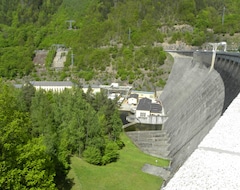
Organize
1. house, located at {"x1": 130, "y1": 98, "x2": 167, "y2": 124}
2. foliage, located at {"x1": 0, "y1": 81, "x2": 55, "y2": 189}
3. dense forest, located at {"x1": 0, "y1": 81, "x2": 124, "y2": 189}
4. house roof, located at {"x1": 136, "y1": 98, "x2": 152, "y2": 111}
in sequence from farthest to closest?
1. house roof, located at {"x1": 136, "y1": 98, "x2": 152, "y2": 111}
2. house, located at {"x1": 130, "y1": 98, "x2": 167, "y2": 124}
3. dense forest, located at {"x1": 0, "y1": 81, "x2": 124, "y2": 189}
4. foliage, located at {"x1": 0, "y1": 81, "x2": 55, "y2": 189}

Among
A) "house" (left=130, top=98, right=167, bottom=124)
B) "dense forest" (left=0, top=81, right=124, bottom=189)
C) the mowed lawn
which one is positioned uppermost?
"dense forest" (left=0, top=81, right=124, bottom=189)

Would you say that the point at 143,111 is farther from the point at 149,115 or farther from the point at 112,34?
the point at 112,34

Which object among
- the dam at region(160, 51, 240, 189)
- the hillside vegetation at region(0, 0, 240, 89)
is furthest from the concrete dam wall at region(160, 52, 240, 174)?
the hillside vegetation at region(0, 0, 240, 89)

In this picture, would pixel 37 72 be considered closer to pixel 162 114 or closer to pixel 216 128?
pixel 162 114

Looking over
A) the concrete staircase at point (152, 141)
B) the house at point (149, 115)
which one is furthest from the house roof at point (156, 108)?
the concrete staircase at point (152, 141)

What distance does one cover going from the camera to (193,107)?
2236cm

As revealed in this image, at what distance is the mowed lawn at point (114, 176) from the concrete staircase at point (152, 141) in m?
1.96

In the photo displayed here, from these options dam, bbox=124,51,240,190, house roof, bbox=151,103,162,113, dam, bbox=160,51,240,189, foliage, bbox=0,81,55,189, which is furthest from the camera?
house roof, bbox=151,103,162,113

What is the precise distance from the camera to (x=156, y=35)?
177 ft

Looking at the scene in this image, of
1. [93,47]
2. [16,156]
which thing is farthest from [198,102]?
[93,47]

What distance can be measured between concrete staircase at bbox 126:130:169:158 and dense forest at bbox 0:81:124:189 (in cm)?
235

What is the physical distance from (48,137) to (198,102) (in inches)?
518

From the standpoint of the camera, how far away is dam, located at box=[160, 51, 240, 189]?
17.2 m

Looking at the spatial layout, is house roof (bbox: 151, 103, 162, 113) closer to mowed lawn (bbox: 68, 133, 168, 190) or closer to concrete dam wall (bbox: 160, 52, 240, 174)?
concrete dam wall (bbox: 160, 52, 240, 174)
